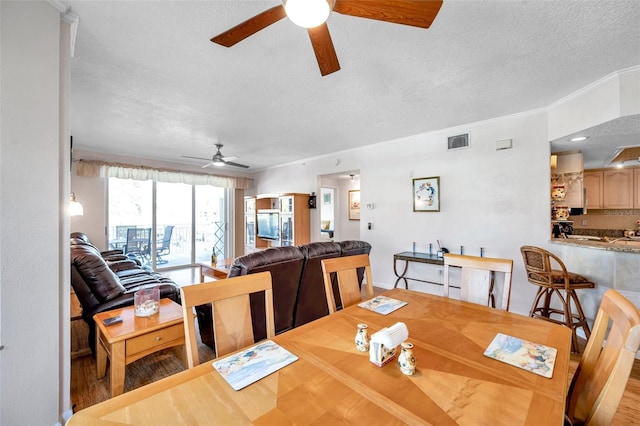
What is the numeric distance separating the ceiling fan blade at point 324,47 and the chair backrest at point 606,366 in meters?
1.65

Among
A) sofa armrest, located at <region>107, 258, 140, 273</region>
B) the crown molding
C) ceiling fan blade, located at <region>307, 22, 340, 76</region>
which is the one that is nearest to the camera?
ceiling fan blade, located at <region>307, 22, 340, 76</region>

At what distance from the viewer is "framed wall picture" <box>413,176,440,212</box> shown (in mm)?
3793

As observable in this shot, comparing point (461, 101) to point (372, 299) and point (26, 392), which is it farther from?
point (26, 392)

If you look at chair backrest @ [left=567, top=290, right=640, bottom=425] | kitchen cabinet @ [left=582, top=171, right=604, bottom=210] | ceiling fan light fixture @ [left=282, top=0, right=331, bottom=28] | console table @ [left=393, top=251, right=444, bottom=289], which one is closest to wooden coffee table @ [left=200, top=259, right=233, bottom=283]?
console table @ [left=393, top=251, right=444, bottom=289]

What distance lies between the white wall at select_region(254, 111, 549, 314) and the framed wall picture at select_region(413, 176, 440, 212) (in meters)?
0.08

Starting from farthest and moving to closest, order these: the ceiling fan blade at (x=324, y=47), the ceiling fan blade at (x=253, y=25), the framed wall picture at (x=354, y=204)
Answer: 1. the framed wall picture at (x=354, y=204)
2. the ceiling fan blade at (x=324, y=47)
3. the ceiling fan blade at (x=253, y=25)

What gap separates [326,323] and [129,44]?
2305 millimetres

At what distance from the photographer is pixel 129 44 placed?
1.88 metres

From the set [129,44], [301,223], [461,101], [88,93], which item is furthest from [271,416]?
[301,223]

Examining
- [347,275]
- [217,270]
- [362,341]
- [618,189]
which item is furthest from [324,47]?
[618,189]

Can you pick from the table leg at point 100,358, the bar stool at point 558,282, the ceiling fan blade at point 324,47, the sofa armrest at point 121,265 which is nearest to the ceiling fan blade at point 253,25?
the ceiling fan blade at point 324,47

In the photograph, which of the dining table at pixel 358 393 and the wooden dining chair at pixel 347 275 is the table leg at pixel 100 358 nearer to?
the dining table at pixel 358 393

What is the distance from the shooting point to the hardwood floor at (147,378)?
176 cm

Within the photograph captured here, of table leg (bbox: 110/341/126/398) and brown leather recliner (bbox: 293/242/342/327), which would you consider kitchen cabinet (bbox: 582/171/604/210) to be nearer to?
brown leather recliner (bbox: 293/242/342/327)
